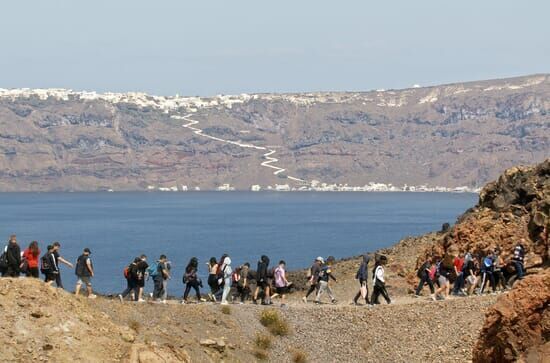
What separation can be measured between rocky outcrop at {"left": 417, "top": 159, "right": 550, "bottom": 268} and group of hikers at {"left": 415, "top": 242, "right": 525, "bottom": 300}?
70cm

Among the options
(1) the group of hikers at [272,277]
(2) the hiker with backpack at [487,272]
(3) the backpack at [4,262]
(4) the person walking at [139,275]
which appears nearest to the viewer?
(3) the backpack at [4,262]

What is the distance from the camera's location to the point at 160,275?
26.7 m

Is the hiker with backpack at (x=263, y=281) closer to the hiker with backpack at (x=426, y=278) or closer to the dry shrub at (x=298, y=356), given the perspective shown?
the dry shrub at (x=298, y=356)

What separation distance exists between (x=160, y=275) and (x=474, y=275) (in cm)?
898

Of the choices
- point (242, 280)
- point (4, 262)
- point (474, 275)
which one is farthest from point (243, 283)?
point (4, 262)

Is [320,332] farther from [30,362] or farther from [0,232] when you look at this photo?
[0,232]

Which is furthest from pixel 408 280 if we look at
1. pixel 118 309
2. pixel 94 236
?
pixel 94 236

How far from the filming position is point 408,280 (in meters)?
34.3

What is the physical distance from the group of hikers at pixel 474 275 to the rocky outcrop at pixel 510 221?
0.70 metres

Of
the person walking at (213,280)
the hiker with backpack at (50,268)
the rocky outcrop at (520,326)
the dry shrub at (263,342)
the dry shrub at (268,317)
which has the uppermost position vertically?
the rocky outcrop at (520,326)

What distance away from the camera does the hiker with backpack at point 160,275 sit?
26594 millimetres

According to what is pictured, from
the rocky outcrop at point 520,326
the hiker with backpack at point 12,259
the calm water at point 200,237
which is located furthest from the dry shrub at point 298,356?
the calm water at point 200,237

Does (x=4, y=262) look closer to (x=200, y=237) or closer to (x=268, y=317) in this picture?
(x=268, y=317)

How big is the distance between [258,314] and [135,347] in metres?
→ 7.61
